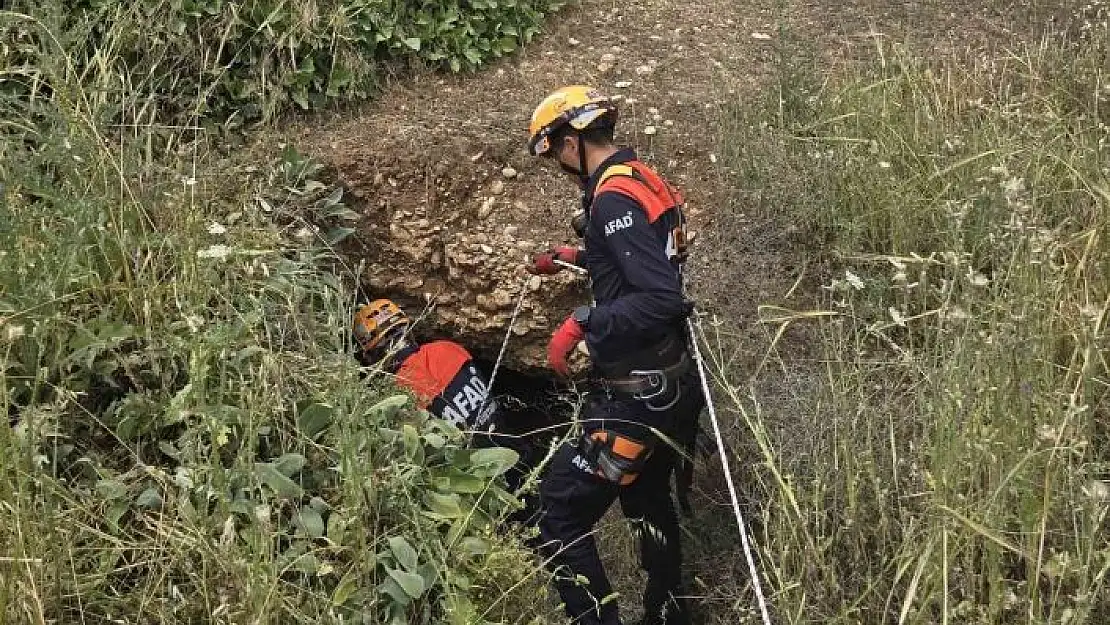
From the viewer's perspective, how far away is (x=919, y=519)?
242 centimetres

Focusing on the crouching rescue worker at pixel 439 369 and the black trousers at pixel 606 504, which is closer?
the black trousers at pixel 606 504

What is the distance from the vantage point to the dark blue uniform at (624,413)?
333cm

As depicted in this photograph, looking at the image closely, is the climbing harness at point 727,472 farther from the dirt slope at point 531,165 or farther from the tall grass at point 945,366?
the dirt slope at point 531,165

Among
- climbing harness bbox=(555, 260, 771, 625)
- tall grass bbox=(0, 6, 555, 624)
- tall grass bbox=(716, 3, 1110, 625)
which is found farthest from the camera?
climbing harness bbox=(555, 260, 771, 625)

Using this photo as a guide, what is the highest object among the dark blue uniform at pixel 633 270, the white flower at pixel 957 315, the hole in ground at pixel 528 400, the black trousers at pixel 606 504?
the white flower at pixel 957 315

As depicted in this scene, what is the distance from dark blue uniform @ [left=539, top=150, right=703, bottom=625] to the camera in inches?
131

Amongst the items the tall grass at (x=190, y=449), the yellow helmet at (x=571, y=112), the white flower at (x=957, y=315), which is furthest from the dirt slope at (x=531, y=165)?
the white flower at (x=957, y=315)

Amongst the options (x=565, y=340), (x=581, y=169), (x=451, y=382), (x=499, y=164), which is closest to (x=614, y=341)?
(x=565, y=340)

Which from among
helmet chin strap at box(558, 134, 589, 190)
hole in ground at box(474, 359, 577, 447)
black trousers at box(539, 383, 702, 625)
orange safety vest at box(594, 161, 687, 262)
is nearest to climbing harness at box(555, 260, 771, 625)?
black trousers at box(539, 383, 702, 625)

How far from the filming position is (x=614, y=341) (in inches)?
138

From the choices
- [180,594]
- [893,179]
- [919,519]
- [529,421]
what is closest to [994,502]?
[919,519]

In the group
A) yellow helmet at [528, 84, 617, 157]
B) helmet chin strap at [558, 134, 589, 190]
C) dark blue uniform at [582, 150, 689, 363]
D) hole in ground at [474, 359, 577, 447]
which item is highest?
yellow helmet at [528, 84, 617, 157]

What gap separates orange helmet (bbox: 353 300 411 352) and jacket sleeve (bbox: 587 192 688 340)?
4.07 ft

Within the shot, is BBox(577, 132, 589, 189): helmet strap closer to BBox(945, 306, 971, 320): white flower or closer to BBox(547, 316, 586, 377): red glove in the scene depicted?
BBox(547, 316, 586, 377): red glove
